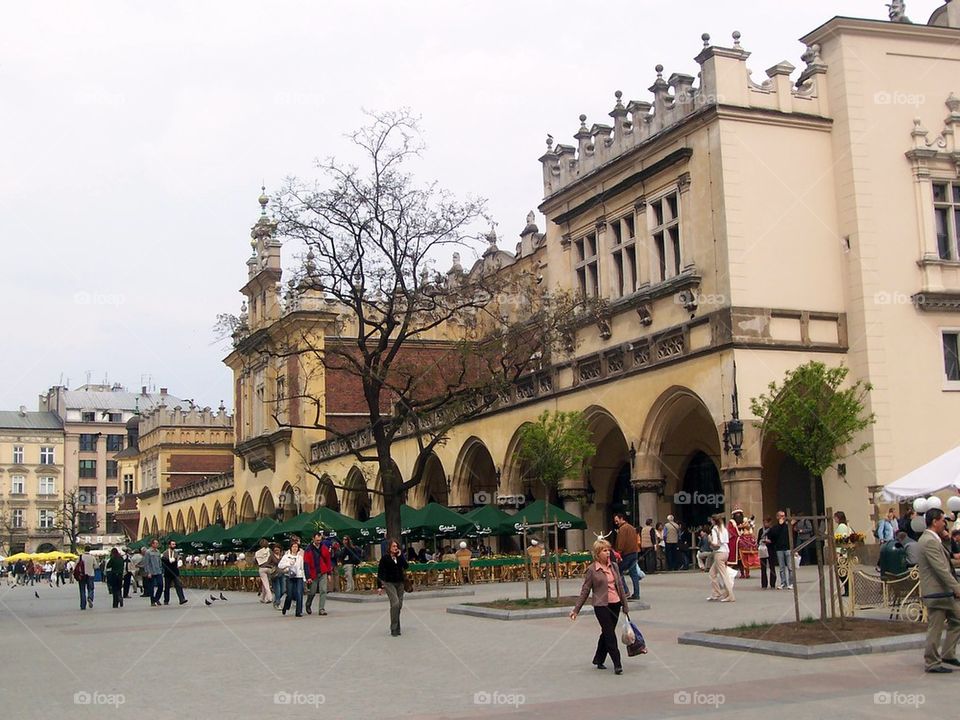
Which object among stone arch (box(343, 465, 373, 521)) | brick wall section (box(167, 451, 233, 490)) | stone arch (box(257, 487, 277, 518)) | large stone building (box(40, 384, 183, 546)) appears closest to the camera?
stone arch (box(343, 465, 373, 521))

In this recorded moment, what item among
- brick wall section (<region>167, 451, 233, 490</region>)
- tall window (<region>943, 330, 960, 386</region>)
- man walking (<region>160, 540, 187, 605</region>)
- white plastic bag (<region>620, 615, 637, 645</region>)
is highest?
brick wall section (<region>167, 451, 233, 490</region>)

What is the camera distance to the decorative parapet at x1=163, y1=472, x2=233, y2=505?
71875 mm

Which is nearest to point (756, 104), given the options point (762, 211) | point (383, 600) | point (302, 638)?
point (762, 211)

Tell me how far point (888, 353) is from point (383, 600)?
571 inches

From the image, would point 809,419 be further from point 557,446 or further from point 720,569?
point 557,446

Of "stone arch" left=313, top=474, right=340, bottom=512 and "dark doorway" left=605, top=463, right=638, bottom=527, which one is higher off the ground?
"stone arch" left=313, top=474, right=340, bottom=512

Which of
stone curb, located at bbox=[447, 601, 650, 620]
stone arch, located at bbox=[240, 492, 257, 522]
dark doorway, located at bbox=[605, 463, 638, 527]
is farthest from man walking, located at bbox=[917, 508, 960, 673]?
stone arch, located at bbox=[240, 492, 257, 522]

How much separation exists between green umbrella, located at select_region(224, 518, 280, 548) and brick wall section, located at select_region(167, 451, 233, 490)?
4522 cm

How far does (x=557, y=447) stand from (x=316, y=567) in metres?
7.62

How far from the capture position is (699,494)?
36.2 m

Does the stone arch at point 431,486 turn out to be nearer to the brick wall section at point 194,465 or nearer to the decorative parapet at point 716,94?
the decorative parapet at point 716,94

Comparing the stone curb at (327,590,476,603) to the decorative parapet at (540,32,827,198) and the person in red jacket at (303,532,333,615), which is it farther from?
the decorative parapet at (540,32,827,198)

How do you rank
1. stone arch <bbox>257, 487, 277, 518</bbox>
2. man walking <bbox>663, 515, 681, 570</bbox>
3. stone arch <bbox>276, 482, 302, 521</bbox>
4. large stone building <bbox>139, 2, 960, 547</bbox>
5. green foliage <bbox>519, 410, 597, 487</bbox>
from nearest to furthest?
green foliage <bbox>519, 410, 597, 487</bbox> < large stone building <bbox>139, 2, 960, 547</bbox> < man walking <bbox>663, 515, 681, 570</bbox> < stone arch <bbox>276, 482, 302, 521</bbox> < stone arch <bbox>257, 487, 277, 518</bbox>

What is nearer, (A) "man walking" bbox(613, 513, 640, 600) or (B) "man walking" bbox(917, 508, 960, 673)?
(B) "man walking" bbox(917, 508, 960, 673)
